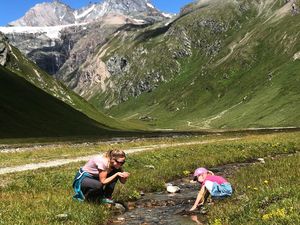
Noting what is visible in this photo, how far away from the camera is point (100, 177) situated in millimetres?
18250

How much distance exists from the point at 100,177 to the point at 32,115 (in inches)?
4813

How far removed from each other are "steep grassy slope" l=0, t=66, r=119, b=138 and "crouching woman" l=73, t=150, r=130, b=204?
304 ft

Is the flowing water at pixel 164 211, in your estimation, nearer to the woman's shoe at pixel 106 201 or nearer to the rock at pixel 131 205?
the rock at pixel 131 205

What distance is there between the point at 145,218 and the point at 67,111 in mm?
151425

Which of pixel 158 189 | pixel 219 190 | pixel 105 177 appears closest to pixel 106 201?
pixel 105 177

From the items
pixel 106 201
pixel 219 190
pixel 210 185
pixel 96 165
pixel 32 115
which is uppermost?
pixel 32 115

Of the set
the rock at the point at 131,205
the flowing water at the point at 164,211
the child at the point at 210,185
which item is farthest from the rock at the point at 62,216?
the child at the point at 210,185

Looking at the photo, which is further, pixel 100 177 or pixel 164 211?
pixel 164 211

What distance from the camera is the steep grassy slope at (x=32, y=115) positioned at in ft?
392

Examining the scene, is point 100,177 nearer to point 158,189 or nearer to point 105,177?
point 105,177

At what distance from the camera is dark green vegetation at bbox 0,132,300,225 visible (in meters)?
14.5

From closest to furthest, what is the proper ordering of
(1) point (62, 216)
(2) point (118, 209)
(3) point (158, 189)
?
(1) point (62, 216)
(2) point (118, 209)
(3) point (158, 189)

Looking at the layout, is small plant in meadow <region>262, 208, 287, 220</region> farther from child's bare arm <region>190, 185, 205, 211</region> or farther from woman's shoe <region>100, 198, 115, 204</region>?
woman's shoe <region>100, 198, 115, 204</region>

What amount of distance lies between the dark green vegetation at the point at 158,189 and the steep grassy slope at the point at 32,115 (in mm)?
82809
